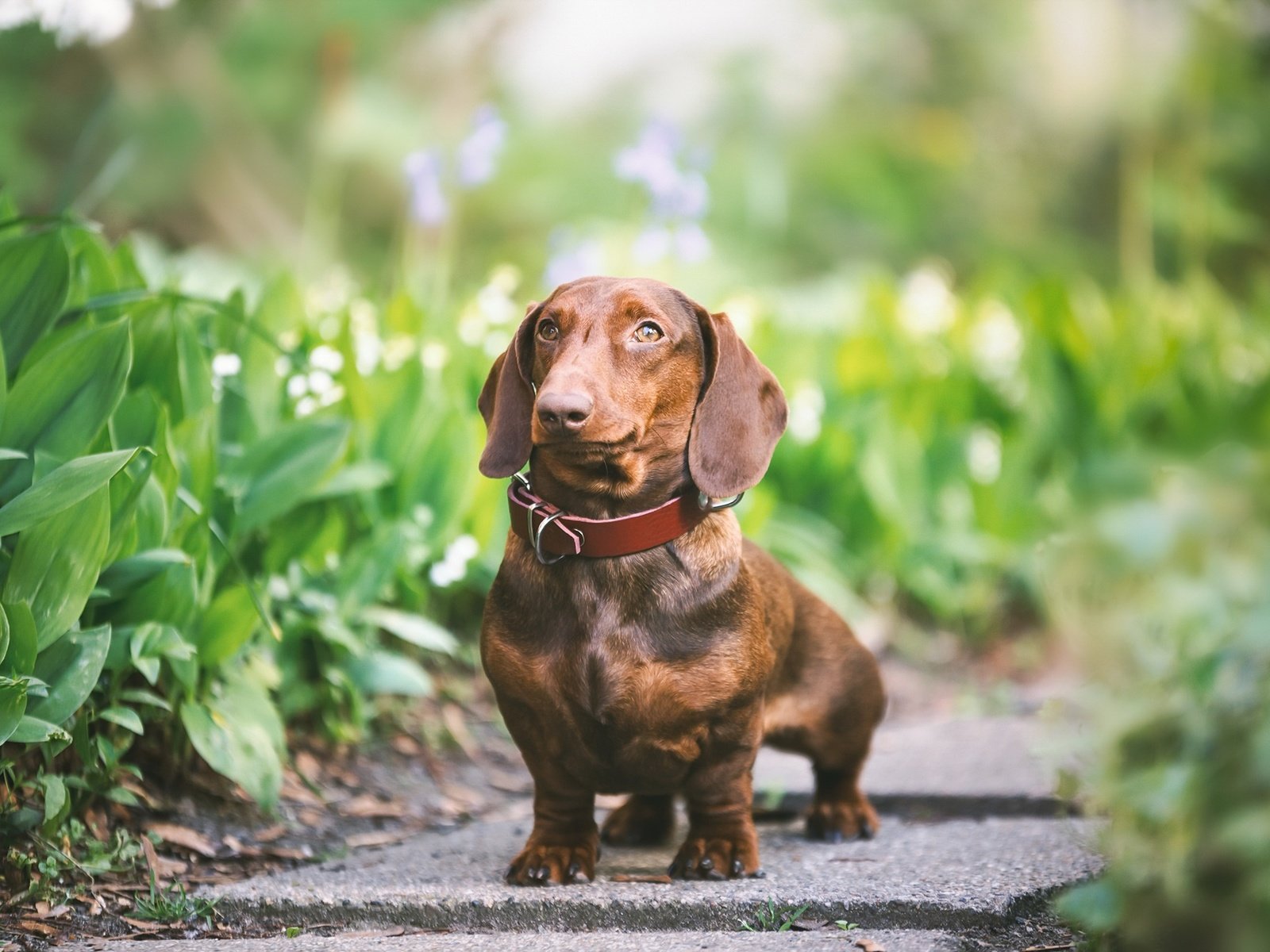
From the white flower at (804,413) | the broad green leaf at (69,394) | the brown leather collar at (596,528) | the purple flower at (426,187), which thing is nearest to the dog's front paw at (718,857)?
the brown leather collar at (596,528)

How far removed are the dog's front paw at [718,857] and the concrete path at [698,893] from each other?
0.05 metres

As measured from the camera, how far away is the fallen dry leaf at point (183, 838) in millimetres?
2715

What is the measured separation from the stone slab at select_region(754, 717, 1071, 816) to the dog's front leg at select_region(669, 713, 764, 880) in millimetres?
767

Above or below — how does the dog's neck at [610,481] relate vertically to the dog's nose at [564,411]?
below

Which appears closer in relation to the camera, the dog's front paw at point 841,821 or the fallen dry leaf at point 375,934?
the fallen dry leaf at point 375,934

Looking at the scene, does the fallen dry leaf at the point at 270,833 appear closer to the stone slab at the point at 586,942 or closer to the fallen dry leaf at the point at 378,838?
the fallen dry leaf at the point at 378,838

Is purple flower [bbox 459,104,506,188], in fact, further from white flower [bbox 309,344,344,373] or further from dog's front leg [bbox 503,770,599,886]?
dog's front leg [bbox 503,770,599,886]

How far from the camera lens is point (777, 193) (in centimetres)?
1098

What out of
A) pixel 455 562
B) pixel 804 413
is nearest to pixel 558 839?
pixel 455 562

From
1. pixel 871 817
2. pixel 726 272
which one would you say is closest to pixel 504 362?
pixel 871 817

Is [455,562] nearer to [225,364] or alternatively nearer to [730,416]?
[225,364]

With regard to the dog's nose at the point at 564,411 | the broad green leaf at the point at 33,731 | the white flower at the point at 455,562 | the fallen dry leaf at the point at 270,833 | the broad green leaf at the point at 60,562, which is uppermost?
the dog's nose at the point at 564,411

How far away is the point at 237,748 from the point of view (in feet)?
9.16

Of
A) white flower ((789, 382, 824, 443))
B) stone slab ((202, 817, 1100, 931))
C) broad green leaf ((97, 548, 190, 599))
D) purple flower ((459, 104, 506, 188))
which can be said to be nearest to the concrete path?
stone slab ((202, 817, 1100, 931))
